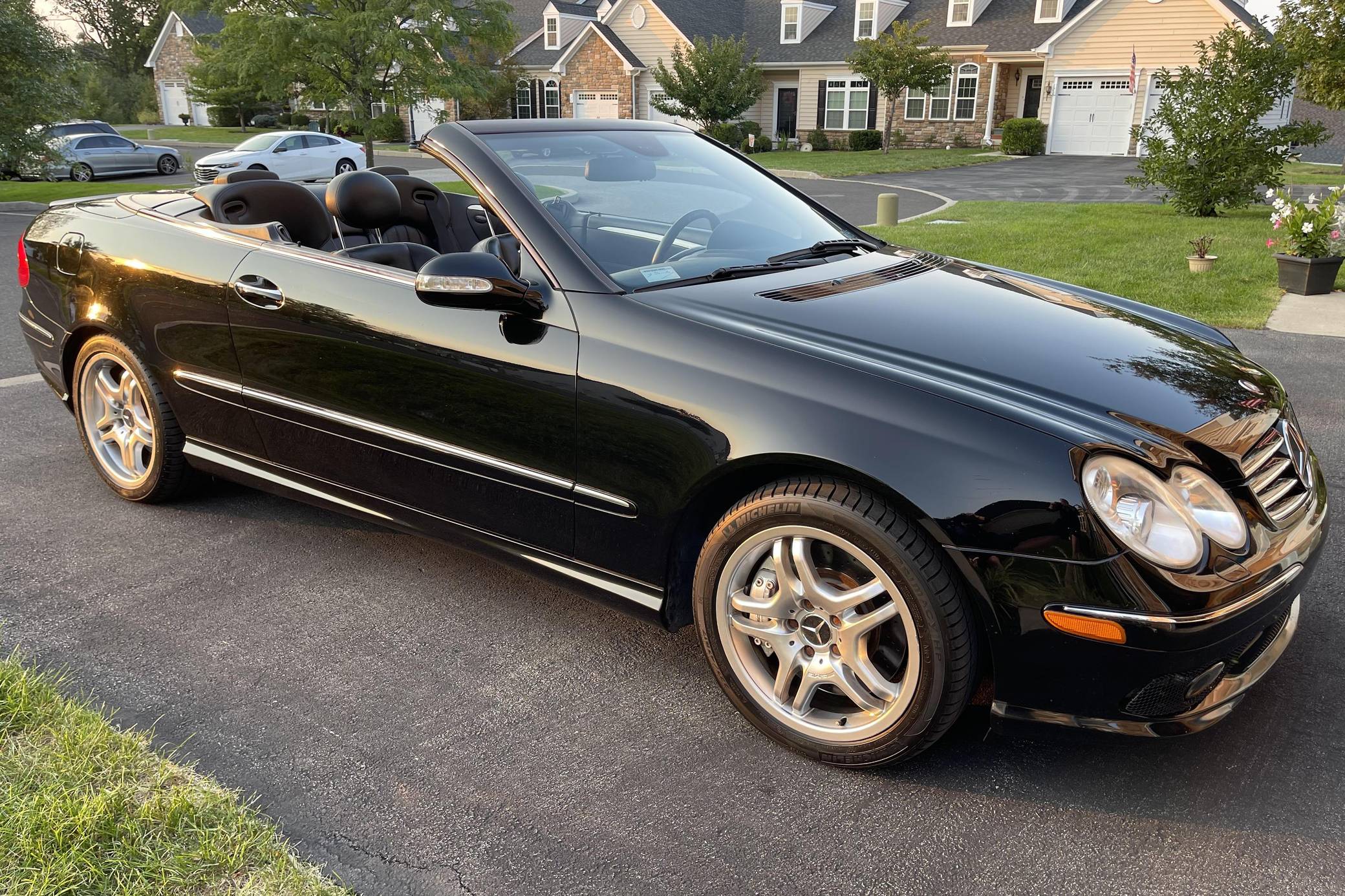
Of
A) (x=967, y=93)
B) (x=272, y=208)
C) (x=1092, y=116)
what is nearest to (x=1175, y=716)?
(x=272, y=208)

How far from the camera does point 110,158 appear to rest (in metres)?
26.6

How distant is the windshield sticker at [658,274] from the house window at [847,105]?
37967 mm

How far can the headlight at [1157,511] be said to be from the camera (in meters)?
2.29

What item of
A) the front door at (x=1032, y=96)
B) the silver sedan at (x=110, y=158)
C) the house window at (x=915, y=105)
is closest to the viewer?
the silver sedan at (x=110, y=158)

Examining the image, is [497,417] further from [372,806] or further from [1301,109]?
[1301,109]

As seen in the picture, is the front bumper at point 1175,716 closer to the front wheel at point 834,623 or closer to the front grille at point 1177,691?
the front grille at point 1177,691

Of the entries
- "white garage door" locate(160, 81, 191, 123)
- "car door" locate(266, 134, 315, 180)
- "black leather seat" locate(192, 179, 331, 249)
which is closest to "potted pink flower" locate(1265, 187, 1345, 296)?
"black leather seat" locate(192, 179, 331, 249)

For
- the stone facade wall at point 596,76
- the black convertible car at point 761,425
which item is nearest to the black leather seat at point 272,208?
the black convertible car at point 761,425

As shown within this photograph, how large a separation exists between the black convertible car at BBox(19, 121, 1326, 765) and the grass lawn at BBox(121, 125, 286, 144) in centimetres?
4050

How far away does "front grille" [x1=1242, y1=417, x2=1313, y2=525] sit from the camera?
8.52 ft

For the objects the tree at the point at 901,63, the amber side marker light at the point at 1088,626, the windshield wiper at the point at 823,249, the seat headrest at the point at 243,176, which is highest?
the tree at the point at 901,63

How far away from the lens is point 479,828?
247 centimetres

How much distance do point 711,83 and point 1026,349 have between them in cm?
3363

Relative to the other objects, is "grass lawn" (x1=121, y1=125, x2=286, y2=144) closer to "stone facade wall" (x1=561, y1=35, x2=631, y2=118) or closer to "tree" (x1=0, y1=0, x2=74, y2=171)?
"stone facade wall" (x1=561, y1=35, x2=631, y2=118)
